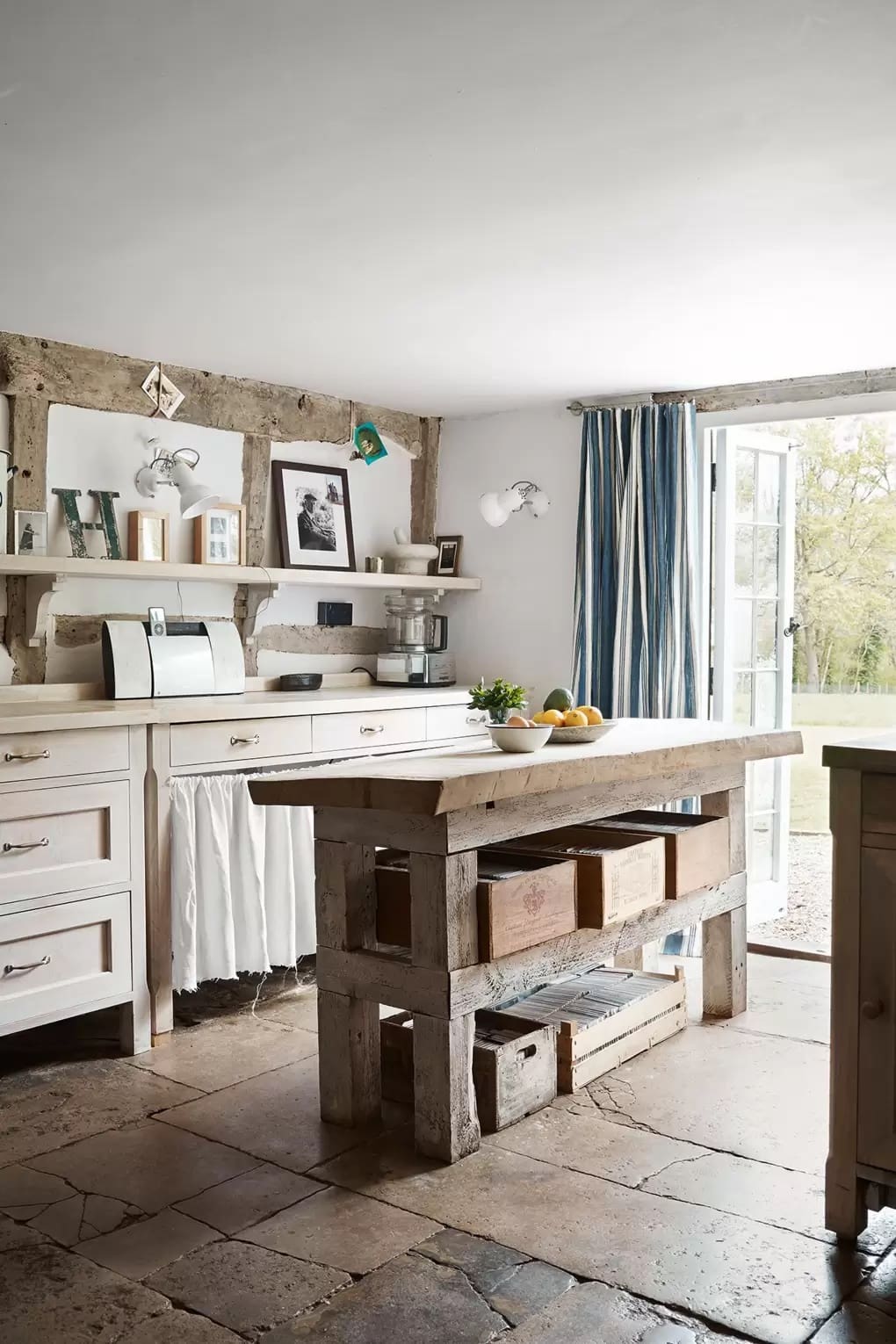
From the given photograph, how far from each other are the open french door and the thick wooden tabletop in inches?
51.2

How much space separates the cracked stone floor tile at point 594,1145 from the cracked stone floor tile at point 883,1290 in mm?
565

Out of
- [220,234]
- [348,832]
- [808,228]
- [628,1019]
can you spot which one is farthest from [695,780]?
[220,234]

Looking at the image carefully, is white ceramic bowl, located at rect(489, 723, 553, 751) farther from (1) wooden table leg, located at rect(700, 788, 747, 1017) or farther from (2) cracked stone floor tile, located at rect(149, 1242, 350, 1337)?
(2) cracked stone floor tile, located at rect(149, 1242, 350, 1337)

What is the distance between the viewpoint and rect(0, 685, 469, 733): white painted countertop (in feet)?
11.2

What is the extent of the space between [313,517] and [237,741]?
1.48 meters

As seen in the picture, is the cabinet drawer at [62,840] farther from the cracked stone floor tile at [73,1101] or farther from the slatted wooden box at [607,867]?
the slatted wooden box at [607,867]

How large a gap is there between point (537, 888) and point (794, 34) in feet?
6.31

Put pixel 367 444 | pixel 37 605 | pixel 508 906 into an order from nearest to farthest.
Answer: pixel 508 906 → pixel 37 605 → pixel 367 444

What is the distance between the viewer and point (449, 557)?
5711 mm

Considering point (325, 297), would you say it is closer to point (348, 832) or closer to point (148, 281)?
point (148, 281)

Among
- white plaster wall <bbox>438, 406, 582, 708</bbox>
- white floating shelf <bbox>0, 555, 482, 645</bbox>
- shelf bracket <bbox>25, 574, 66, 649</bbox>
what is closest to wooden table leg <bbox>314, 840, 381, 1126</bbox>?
white floating shelf <bbox>0, 555, 482, 645</bbox>

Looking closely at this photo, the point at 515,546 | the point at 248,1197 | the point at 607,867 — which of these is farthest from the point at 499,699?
the point at 515,546

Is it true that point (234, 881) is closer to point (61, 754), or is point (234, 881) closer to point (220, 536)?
point (61, 754)

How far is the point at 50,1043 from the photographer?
377 cm
